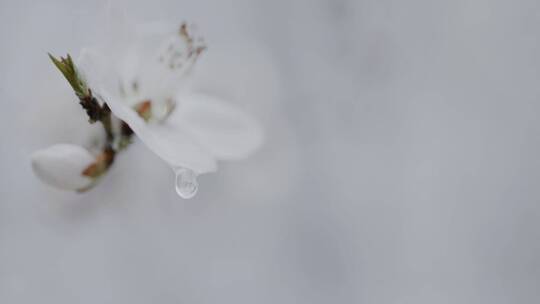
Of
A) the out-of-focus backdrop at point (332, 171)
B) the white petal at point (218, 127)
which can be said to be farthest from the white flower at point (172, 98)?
the out-of-focus backdrop at point (332, 171)

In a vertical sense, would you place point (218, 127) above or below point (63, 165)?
below

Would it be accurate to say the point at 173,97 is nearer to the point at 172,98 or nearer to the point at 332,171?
the point at 172,98

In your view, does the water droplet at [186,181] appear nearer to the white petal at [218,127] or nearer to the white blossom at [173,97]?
the white blossom at [173,97]

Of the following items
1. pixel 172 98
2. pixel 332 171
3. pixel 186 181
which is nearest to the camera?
pixel 186 181

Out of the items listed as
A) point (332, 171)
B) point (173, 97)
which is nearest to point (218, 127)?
point (173, 97)

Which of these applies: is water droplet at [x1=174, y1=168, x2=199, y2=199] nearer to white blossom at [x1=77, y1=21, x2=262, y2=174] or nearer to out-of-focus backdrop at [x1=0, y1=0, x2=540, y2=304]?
white blossom at [x1=77, y1=21, x2=262, y2=174]

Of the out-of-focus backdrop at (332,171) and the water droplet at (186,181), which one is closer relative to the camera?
the water droplet at (186,181)
